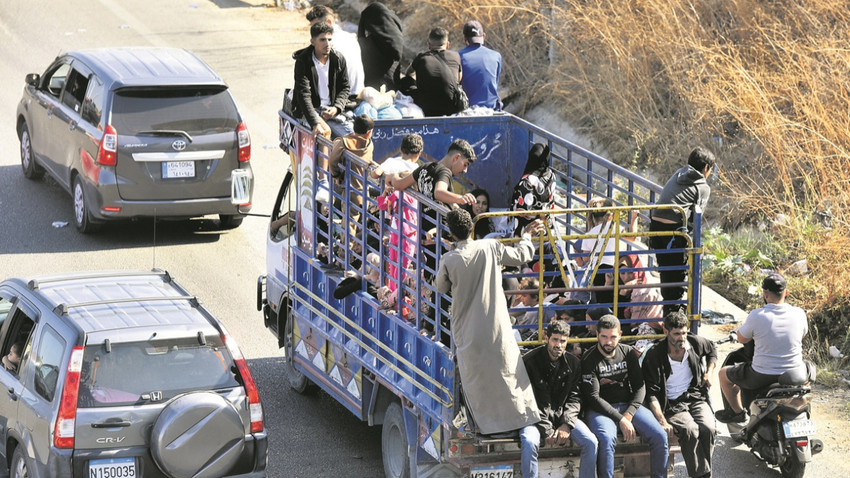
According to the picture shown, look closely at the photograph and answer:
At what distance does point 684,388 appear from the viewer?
8516 millimetres

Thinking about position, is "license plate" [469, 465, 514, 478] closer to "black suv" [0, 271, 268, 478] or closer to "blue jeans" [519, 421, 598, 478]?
"blue jeans" [519, 421, 598, 478]

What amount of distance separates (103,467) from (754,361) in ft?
15.6

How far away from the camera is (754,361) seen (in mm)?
9148

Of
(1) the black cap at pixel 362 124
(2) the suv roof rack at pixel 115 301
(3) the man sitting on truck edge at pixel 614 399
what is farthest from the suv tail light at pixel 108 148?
(3) the man sitting on truck edge at pixel 614 399

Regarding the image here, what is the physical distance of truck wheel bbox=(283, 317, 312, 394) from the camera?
10711 millimetres

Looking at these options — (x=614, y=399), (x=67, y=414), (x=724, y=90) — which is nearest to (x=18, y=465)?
(x=67, y=414)

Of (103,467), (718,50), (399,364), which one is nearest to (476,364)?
(399,364)

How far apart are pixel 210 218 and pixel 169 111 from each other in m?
1.87

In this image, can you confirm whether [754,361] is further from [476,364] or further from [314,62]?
[314,62]

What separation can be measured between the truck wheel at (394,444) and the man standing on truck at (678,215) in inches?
80.8

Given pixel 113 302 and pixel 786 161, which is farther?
pixel 786 161

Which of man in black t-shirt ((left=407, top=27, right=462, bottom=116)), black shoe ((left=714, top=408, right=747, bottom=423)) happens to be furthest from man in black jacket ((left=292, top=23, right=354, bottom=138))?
black shoe ((left=714, top=408, right=747, bottom=423))

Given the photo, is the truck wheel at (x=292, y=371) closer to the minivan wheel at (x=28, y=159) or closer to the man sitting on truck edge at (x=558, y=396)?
the man sitting on truck edge at (x=558, y=396)

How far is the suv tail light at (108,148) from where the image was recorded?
13375 millimetres
